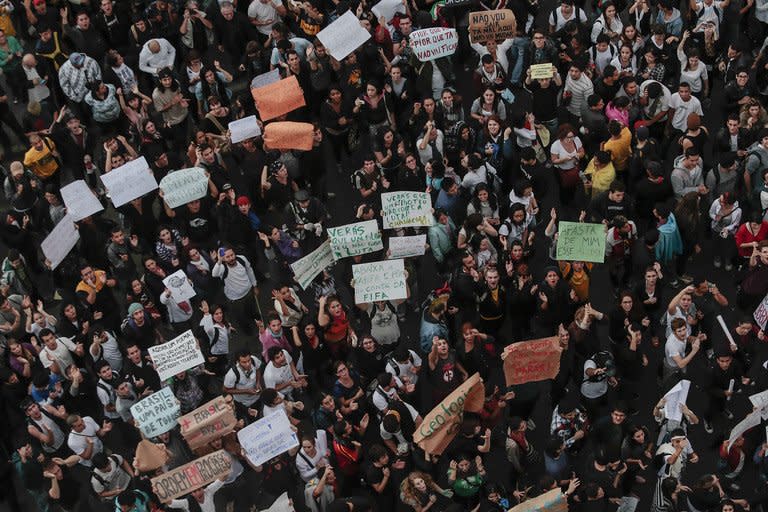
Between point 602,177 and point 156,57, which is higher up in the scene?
point 156,57

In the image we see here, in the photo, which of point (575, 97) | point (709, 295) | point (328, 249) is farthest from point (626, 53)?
point (328, 249)

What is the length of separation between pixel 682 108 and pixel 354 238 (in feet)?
16.5

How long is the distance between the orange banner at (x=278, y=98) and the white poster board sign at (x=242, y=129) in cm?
49

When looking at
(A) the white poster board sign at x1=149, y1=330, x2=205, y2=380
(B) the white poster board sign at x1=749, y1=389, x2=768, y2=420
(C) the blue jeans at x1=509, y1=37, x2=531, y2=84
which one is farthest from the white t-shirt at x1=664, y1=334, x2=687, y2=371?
(C) the blue jeans at x1=509, y1=37, x2=531, y2=84

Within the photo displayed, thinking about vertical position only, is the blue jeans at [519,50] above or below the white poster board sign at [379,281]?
above

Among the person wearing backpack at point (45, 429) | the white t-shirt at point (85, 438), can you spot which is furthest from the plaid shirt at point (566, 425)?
the person wearing backpack at point (45, 429)

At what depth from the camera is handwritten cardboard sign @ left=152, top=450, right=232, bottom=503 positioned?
43.8 ft

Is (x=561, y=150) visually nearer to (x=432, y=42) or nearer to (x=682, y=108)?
(x=682, y=108)

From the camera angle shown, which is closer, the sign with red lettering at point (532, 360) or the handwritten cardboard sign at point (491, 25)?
the sign with red lettering at point (532, 360)

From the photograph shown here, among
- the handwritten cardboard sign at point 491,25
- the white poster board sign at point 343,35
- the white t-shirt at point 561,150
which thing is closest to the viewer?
the white t-shirt at point 561,150

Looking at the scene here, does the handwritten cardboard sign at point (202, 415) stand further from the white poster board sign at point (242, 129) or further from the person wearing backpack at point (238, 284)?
the white poster board sign at point (242, 129)

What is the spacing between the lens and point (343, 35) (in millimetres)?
17781

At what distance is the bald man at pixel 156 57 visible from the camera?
18.7 meters

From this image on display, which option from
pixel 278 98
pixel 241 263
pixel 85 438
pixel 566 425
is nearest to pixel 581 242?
pixel 566 425
